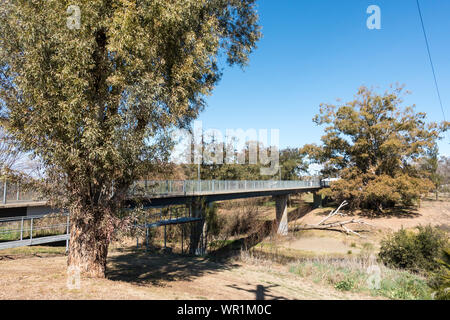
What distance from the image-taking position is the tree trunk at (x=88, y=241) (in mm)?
8477

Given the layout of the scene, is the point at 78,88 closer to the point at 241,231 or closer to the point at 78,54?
the point at 78,54

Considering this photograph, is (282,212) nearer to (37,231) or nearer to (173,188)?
(173,188)

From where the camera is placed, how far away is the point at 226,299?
8.70 meters

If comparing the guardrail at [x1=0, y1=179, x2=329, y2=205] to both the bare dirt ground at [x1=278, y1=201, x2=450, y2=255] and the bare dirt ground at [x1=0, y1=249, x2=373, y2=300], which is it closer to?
the bare dirt ground at [x1=0, y1=249, x2=373, y2=300]

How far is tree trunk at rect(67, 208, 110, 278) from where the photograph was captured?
8.48 m

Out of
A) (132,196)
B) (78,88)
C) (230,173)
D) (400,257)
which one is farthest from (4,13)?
(230,173)

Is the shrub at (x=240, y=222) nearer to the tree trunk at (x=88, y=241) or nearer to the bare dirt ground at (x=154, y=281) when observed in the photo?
the bare dirt ground at (x=154, y=281)

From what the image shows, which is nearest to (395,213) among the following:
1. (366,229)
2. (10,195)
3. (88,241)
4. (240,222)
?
(366,229)

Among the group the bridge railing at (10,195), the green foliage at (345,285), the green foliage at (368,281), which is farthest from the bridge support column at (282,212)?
the bridge railing at (10,195)

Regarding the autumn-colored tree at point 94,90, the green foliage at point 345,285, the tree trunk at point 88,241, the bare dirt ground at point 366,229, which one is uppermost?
the autumn-colored tree at point 94,90

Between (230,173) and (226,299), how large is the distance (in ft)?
125

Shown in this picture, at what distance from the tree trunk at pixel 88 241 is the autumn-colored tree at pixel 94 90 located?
0.10ft

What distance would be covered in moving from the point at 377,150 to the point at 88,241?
4117 cm

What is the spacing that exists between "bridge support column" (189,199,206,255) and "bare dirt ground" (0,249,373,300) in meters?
7.20
